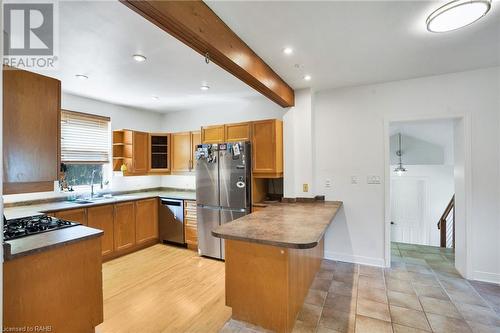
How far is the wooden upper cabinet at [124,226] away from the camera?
A: 3.70 meters

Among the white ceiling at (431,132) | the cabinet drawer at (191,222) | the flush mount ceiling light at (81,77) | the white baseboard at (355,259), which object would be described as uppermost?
the flush mount ceiling light at (81,77)

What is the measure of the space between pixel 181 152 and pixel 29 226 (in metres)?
2.80

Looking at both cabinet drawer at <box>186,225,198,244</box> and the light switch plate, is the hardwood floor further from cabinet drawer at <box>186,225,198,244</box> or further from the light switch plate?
the light switch plate

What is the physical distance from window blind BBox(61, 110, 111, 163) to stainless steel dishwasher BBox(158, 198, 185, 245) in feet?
4.45

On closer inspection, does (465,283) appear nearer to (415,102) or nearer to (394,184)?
(415,102)

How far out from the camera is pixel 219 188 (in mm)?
3680

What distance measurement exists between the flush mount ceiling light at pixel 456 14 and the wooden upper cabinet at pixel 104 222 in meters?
4.34

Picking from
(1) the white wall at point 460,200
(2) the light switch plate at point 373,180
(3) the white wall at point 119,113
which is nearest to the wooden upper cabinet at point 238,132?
(2) the light switch plate at point 373,180

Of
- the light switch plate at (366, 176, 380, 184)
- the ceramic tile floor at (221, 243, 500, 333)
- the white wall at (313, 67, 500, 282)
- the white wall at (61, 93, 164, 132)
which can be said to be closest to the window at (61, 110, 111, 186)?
the white wall at (61, 93, 164, 132)

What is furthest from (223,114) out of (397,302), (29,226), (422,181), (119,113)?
(422,181)

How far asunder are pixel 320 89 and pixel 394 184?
480cm

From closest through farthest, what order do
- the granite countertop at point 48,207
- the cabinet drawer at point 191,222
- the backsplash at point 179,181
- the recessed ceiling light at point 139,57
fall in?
the recessed ceiling light at point 139,57, the granite countertop at point 48,207, the cabinet drawer at point 191,222, the backsplash at point 179,181

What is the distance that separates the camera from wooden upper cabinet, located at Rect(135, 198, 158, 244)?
4.03m

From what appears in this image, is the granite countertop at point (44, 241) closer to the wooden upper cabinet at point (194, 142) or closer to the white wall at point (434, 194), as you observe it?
the wooden upper cabinet at point (194, 142)
